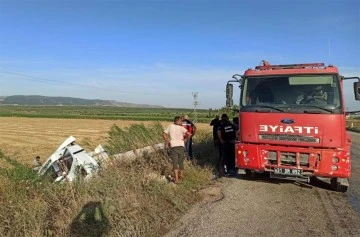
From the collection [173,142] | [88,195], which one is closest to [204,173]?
[173,142]

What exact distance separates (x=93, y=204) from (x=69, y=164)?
4397mm

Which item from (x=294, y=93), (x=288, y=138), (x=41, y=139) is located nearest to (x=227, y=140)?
(x=288, y=138)

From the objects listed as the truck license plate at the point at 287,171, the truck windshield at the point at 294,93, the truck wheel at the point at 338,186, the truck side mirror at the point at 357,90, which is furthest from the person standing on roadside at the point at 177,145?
the truck side mirror at the point at 357,90

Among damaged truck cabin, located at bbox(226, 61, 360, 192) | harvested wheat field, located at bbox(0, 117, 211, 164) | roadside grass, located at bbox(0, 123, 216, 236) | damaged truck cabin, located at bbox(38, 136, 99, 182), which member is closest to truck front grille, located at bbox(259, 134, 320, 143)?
damaged truck cabin, located at bbox(226, 61, 360, 192)

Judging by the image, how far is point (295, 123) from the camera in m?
9.03

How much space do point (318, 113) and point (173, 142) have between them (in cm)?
362

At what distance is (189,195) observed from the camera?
825cm

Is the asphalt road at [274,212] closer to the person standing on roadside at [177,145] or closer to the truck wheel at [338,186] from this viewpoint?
the truck wheel at [338,186]

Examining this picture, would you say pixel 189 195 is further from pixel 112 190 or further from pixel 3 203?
pixel 3 203

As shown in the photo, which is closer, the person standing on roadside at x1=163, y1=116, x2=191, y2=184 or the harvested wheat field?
the person standing on roadside at x1=163, y1=116, x2=191, y2=184

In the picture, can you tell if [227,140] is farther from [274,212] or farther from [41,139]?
[41,139]

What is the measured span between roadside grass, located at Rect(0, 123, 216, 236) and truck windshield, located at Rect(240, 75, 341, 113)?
2.95 m

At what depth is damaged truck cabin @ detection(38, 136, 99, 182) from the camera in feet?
29.3

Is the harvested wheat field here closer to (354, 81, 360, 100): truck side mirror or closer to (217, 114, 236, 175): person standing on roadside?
(217, 114, 236, 175): person standing on roadside
